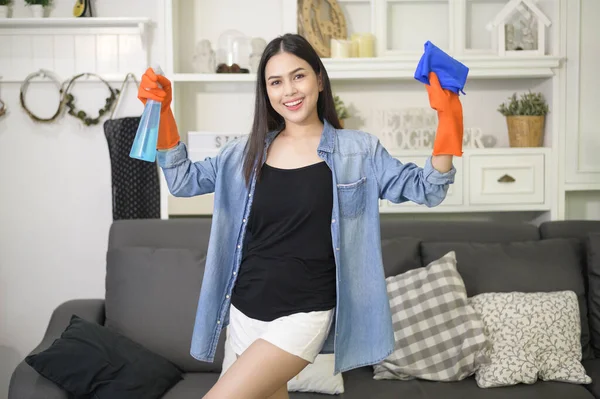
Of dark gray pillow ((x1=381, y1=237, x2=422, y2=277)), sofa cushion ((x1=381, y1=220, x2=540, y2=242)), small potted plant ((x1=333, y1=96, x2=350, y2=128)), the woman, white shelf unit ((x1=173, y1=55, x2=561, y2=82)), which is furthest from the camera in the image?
small potted plant ((x1=333, y1=96, x2=350, y2=128))

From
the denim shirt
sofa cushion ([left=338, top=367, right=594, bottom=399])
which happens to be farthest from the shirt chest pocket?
sofa cushion ([left=338, top=367, right=594, bottom=399])

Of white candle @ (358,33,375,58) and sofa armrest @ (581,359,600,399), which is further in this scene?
white candle @ (358,33,375,58)

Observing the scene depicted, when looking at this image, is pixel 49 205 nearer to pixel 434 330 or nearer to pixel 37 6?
pixel 37 6

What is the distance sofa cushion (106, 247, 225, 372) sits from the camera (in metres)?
2.56

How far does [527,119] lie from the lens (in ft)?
10.2

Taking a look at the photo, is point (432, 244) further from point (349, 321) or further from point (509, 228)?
point (349, 321)

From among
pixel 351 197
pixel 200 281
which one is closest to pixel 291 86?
pixel 351 197

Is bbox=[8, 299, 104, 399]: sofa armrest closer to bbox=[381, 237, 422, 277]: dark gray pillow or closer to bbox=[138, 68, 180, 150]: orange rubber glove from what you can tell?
bbox=[138, 68, 180, 150]: orange rubber glove

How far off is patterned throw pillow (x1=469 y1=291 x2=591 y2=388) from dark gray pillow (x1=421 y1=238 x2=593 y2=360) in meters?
0.07

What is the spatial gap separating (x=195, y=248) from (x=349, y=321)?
3.59ft

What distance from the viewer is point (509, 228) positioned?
288 centimetres

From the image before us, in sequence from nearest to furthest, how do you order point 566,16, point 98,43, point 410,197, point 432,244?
Answer: 1. point 410,197
2. point 432,244
3. point 566,16
4. point 98,43

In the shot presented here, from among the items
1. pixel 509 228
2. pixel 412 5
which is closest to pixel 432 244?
pixel 509 228

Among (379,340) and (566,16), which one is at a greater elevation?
(566,16)
